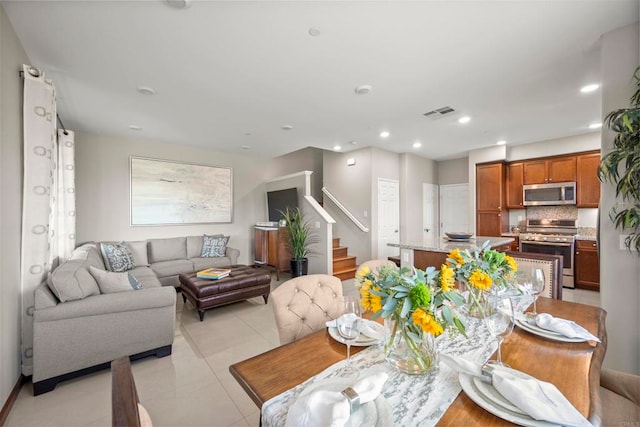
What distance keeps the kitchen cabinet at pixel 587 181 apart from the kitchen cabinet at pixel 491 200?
44.9 inches

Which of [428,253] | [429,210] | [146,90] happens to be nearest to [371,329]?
[428,253]

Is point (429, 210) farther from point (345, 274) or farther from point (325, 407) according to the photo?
point (325, 407)

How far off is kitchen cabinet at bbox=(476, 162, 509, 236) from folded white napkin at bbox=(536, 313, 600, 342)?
4.87 metres

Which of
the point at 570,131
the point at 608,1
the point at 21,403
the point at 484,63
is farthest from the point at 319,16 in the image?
the point at 570,131

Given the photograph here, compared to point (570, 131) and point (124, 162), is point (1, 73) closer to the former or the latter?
point (124, 162)

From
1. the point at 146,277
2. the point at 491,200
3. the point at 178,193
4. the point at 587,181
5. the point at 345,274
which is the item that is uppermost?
the point at 587,181

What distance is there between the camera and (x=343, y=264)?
5.61 meters

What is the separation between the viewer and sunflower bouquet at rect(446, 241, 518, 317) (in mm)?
1383

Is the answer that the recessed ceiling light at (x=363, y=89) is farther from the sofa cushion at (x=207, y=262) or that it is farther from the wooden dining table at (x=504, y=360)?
the sofa cushion at (x=207, y=262)

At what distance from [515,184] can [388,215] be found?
2.64 metres

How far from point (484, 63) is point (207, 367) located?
3.71 m

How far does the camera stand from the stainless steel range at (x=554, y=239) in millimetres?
4633

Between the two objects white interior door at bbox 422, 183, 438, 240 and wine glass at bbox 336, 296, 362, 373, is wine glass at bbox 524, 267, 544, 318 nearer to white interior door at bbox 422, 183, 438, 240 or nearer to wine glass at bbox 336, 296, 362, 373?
wine glass at bbox 336, 296, 362, 373

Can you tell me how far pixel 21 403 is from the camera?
1.92 m
